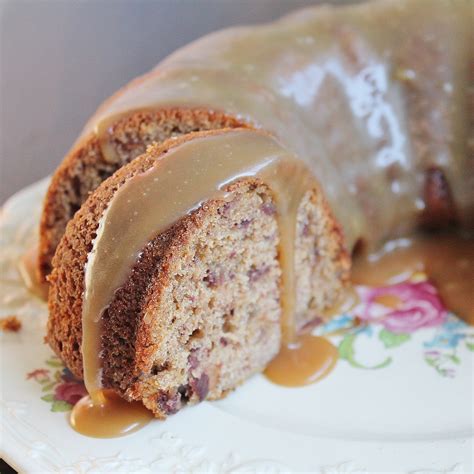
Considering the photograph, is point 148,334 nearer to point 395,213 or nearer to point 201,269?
point 201,269

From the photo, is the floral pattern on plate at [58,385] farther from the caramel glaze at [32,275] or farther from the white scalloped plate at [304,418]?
the caramel glaze at [32,275]

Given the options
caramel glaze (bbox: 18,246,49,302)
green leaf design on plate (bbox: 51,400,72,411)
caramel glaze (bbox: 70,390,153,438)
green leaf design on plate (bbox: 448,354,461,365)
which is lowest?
green leaf design on plate (bbox: 448,354,461,365)

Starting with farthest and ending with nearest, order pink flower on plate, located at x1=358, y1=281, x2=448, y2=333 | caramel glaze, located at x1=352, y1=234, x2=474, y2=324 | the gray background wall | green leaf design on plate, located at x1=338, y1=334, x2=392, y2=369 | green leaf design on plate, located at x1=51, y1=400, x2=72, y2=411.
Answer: the gray background wall → caramel glaze, located at x1=352, y1=234, x2=474, y2=324 → pink flower on plate, located at x1=358, y1=281, x2=448, y2=333 → green leaf design on plate, located at x1=338, y1=334, x2=392, y2=369 → green leaf design on plate, located at x1=51, y1=400, x2=72, y2=411

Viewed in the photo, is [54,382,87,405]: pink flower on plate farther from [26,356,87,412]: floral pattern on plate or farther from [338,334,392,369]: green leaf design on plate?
[338,334,392,369]: green leaf design on plate

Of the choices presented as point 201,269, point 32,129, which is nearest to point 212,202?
point 201,269

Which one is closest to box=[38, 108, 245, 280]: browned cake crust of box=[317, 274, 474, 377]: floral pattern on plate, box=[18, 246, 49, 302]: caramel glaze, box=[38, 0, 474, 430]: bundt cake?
box=[38, 0, 474, 430]: bundt cake

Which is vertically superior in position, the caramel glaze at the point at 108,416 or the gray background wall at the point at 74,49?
the gray background wall at the point at 74,49

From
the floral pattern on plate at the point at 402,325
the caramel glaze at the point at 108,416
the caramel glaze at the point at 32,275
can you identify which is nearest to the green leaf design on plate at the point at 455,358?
the floral pattern on plate at the point at 402,325

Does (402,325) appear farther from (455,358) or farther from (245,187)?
(245,187)
